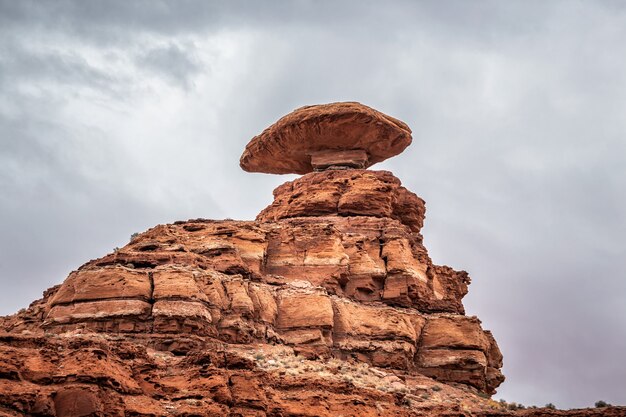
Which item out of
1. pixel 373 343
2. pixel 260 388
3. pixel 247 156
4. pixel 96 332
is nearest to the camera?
pixel 260 388

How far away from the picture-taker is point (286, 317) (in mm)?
41969

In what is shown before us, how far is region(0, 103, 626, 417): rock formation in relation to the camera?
30.0 meters

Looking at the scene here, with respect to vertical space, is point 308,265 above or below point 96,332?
above

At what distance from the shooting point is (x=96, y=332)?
36562 mm

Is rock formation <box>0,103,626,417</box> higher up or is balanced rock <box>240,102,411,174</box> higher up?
balanced rock <box>240,102,411,174</box>

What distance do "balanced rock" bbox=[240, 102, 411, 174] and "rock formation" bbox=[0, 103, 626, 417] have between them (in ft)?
0.34

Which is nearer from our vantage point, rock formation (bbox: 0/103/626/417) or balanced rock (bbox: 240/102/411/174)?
rock formation (bbox: 0/103/626/417)

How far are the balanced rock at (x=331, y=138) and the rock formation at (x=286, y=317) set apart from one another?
0.34 ft

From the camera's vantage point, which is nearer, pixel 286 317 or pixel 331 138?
pixel 286 317

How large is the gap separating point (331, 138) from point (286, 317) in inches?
611

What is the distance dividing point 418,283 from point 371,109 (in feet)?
39.6

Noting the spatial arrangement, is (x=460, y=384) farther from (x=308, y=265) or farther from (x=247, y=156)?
(x=247, y=156)

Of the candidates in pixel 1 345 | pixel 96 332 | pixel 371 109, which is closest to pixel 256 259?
pixel 96 332

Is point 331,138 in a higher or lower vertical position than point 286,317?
higher
